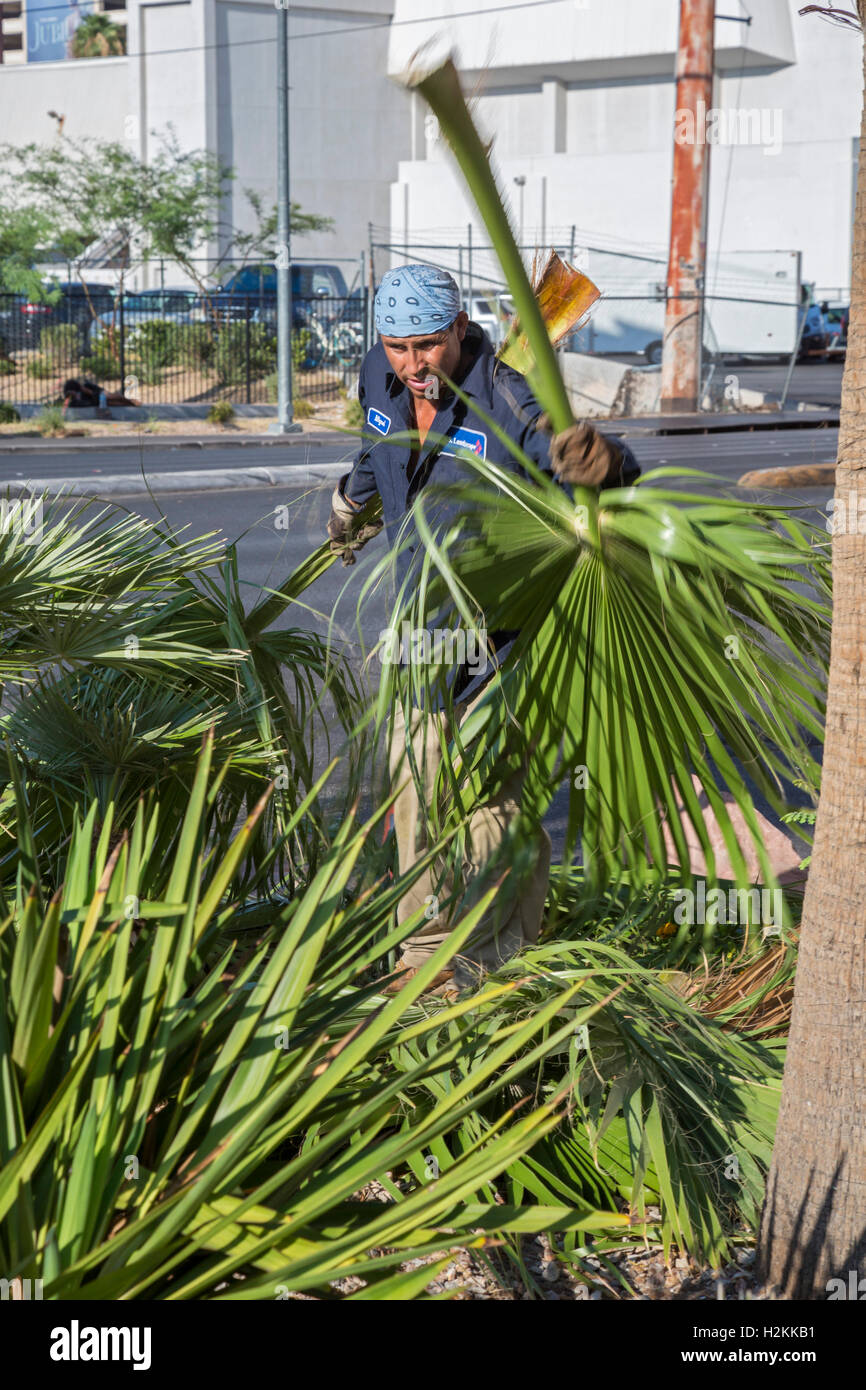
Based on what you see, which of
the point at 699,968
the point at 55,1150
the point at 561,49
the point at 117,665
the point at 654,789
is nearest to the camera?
the point at 55,1150

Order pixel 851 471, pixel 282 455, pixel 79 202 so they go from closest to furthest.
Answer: pixel 851 471
pixel 282 455
pixel 79 202

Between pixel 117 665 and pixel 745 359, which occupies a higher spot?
pixel 745 359

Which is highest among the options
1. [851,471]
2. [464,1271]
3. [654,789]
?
[851,471]

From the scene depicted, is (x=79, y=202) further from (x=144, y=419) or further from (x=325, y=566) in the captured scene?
(x=325, y=566)

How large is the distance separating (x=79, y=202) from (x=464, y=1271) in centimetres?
3283

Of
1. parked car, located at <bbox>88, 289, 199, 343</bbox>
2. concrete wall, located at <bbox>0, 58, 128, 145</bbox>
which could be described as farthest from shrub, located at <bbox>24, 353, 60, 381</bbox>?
concrete wall, located at <bbox>0, 58, 128, 145</bbox>

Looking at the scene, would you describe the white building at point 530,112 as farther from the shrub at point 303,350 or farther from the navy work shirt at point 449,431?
the navy work shirt at point 449,431

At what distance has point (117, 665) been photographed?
2686 millimetres

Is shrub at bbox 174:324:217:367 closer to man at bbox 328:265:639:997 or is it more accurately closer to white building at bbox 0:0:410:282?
white building at bbox 0:0:410:282

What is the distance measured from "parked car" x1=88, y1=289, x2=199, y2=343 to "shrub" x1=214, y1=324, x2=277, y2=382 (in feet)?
3.40

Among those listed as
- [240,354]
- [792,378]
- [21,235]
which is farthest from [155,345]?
[792,378]

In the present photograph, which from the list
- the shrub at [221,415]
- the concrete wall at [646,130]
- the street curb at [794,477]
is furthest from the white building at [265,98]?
the street curb at [794,477]

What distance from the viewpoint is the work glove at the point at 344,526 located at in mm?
3348

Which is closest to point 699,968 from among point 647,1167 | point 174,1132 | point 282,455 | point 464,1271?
point 647,1167
